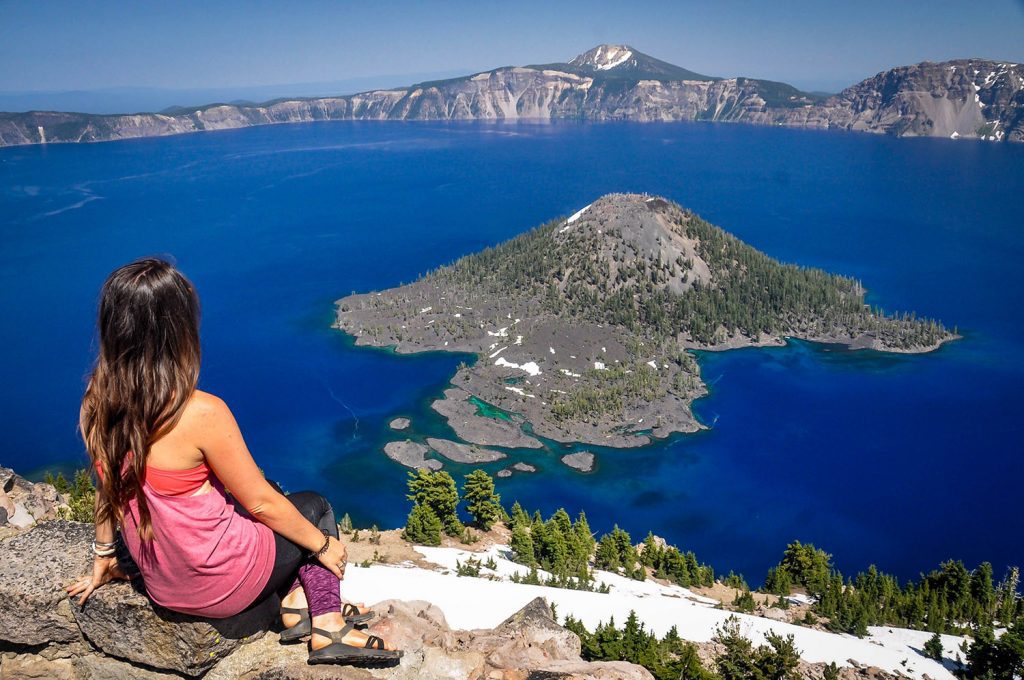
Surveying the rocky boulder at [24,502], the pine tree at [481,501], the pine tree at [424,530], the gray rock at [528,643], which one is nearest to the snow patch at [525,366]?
the pine tree at [481,501]

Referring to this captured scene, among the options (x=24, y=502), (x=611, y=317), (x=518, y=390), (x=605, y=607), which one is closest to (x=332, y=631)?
(x=24, y=502)

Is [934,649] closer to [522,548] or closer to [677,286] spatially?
[522,548]

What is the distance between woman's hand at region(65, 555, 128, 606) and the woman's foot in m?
1.76

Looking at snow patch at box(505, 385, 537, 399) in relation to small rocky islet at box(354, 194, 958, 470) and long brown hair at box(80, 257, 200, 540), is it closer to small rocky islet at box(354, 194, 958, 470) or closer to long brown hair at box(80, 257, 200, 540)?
small rocky islet at box(354, 194, 958, 470)

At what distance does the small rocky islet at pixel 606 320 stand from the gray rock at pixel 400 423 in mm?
2897

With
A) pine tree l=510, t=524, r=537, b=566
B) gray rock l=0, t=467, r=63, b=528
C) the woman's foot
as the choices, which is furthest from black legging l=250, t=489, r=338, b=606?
pine tree l=510, t=524, r=537, b=566

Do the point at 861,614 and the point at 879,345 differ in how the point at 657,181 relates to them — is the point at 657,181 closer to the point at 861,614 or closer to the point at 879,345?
the point at 879,345

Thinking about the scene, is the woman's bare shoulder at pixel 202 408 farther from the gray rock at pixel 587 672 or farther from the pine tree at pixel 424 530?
the pine tree at pixel 424 530

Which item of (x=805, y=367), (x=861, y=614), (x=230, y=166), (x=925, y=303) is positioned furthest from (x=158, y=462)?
(x=230, y=166)

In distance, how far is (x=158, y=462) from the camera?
14.1ft

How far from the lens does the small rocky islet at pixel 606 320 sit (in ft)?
180

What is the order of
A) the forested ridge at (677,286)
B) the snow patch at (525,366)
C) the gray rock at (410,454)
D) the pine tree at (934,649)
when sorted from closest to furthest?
the pine tree at (934,649) < the gray rock at (410,454) < the snow patch at (525,366) < the forested ridge at (677,286)

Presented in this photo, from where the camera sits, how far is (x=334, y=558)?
546 centimetres

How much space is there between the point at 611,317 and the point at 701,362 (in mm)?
10454
